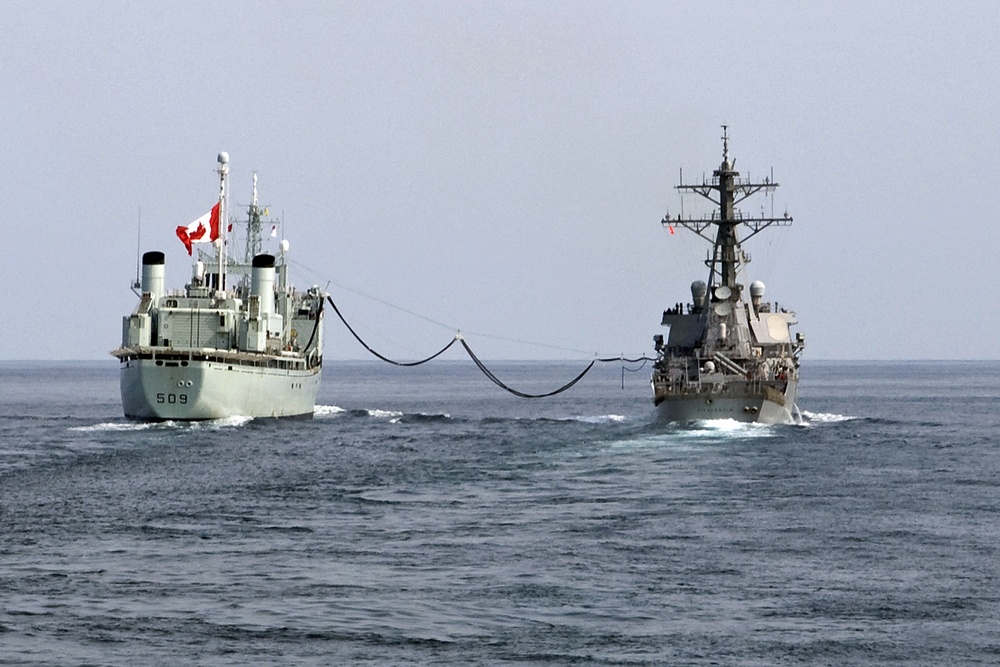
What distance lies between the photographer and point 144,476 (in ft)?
162

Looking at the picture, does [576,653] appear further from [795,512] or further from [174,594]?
[795,512]

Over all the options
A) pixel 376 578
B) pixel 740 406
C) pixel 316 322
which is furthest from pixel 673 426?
pixel 376 578

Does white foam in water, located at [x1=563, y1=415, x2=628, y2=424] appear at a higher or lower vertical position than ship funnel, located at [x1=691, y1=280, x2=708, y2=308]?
lower

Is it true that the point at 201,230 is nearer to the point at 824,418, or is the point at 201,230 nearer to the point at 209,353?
the point at 209,353

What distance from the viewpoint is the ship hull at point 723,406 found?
225 ft

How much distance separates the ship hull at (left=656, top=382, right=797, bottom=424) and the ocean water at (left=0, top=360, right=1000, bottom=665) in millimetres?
4485

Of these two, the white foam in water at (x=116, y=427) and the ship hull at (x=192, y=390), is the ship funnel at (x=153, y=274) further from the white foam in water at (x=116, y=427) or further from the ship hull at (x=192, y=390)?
the white foam in water at (x=116, y=427)

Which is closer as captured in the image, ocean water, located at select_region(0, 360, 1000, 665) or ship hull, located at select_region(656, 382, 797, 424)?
ocean water, located at select_region(0, 360, 1000, 665)

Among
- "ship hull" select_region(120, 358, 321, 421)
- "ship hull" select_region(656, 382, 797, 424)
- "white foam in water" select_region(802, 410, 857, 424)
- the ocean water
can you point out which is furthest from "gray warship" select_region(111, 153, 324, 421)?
"white foam in water" select_region(802, 410, 857, 424)

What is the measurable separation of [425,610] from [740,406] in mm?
45131

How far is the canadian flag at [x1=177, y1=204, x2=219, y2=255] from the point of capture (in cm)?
8188

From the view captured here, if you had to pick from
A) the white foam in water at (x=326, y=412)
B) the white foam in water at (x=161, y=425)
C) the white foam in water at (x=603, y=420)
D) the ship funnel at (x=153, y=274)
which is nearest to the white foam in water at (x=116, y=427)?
the white foam in water at (x=161, y=425)

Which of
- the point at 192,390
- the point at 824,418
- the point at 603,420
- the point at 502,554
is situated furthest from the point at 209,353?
the point at 502,554

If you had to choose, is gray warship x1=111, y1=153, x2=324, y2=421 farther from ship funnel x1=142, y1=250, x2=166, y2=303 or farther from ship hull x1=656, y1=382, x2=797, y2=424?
ship hull x1=656, y1=382, x2=797, y2=424
